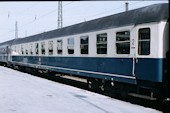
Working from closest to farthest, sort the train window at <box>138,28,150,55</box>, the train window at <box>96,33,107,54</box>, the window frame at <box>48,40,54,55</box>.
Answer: the train window at <box>138,28,150,55</box>, the train window at <box>96,33,107,54</box>, the window frame at <box>48,40,54,55</box>

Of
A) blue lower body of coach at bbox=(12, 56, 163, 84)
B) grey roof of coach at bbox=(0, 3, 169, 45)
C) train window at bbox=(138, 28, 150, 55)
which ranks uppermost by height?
grey roof of coach at bbox=(0, 3, 169, 45)

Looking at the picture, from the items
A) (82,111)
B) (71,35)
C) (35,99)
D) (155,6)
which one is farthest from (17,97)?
(71,35)

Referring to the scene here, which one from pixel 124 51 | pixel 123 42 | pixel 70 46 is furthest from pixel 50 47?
pixel 124 51

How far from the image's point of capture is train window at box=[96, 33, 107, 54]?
48.0 feet

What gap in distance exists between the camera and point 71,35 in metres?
19.4

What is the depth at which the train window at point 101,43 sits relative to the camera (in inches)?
576

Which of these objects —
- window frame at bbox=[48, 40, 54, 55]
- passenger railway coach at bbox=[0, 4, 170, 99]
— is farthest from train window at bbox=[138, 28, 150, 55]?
window frame at bbox=[48, 40, 54, 55]

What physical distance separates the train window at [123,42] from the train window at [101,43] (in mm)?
1077

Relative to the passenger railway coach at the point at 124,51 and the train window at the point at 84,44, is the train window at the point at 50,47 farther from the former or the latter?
the train window at the point at 84,44

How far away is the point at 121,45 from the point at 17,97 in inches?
168

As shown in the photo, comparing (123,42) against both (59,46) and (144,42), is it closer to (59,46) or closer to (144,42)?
(144,42)

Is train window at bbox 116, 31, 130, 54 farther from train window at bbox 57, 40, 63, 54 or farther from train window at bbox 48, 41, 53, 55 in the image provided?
train window at bbox 48, 41, 53, 55

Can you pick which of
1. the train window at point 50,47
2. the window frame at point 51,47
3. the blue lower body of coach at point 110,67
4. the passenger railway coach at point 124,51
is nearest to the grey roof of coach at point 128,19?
the passenger railway coach at point 124,51

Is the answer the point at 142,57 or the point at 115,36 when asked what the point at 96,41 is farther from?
the point at 142,57
